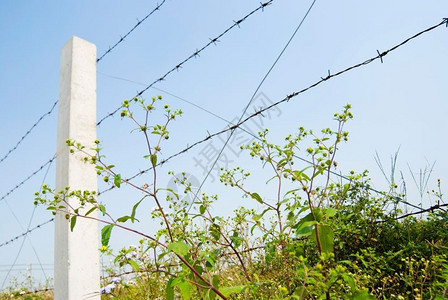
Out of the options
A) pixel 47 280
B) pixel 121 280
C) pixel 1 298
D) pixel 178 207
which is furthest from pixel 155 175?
pixel 1 298

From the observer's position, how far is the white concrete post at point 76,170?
2.32 metres

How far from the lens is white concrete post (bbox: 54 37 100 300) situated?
→ 232 centimetres

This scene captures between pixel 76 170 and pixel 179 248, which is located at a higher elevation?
pixel 76 170

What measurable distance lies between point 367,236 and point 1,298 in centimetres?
478

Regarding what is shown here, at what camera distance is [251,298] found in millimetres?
1567

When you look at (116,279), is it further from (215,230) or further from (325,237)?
(325,237)

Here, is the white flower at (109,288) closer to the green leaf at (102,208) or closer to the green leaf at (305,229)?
the green leaf at (102,208)

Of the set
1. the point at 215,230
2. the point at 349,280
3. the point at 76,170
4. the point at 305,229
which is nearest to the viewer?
the point at 349,280

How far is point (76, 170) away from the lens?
246cm

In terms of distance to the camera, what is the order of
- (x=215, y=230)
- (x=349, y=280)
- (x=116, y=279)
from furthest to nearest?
(x=116, y=279) < (x=215, y=230) < (x=349, y=280)

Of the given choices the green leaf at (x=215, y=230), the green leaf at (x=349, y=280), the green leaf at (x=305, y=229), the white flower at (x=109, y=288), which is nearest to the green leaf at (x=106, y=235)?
the green leaf at (x=215, y=230)

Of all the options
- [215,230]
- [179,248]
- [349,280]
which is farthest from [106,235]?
[349,280]

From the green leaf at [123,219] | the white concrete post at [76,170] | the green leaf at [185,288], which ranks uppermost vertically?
the white concrete post at [76,170]

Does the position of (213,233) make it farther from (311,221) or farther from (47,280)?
(47,280)
